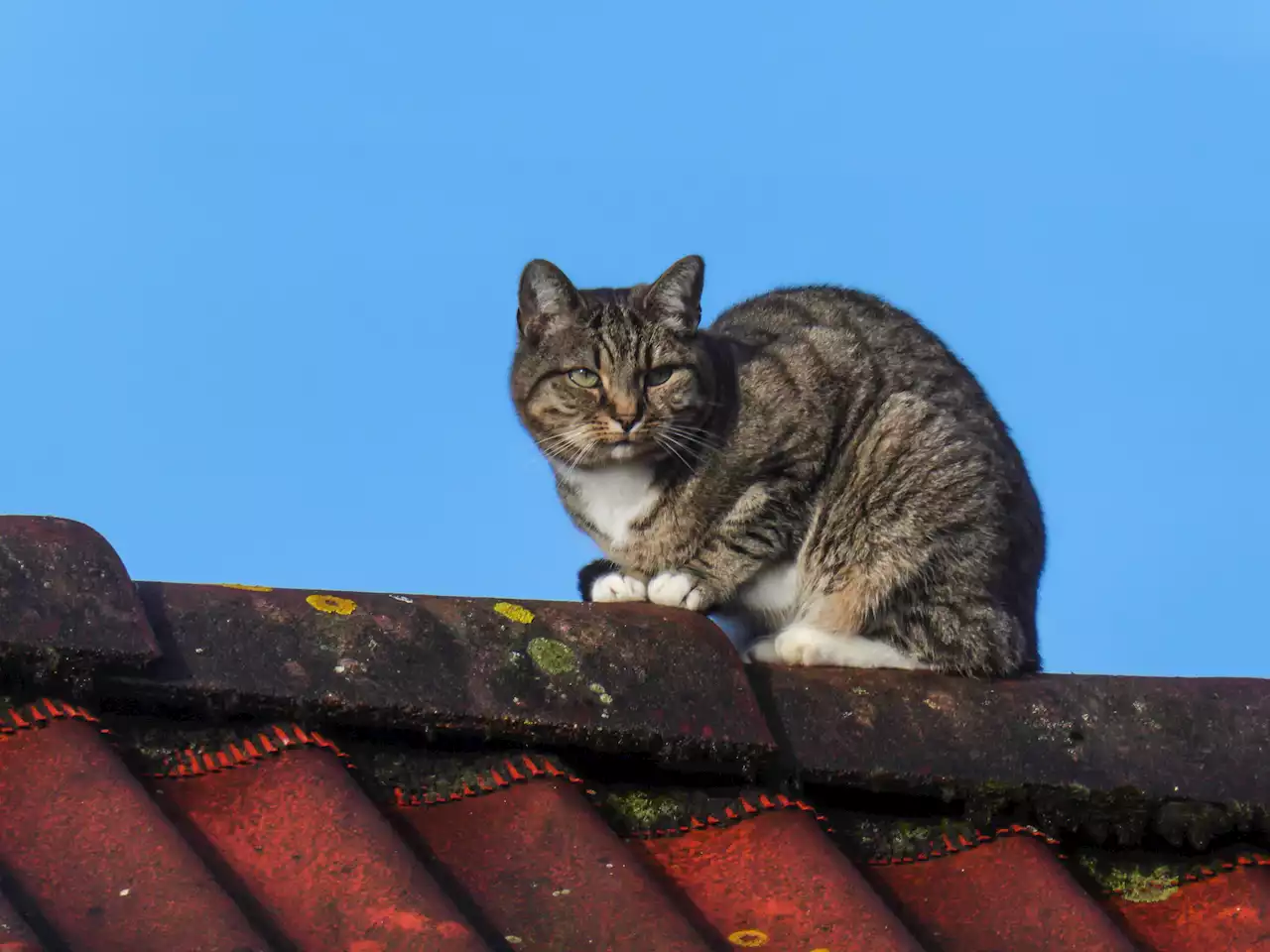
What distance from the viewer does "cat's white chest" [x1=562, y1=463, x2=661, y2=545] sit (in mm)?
4367

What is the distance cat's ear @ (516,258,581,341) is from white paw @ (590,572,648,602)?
35.9 inches

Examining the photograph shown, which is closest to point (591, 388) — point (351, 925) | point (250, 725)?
point (250, 725)

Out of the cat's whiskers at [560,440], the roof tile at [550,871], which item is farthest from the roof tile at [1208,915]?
the cat's whiskers at [560,440]

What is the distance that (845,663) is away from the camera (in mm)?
3771

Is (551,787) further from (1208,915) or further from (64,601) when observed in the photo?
(1208,915)

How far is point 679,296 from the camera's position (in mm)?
4504

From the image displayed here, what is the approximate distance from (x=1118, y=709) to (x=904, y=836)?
0.57 metres

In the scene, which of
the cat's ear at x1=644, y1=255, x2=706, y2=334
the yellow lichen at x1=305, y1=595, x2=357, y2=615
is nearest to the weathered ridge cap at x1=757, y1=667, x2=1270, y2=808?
the yellow lichen at x1=305, y1=595, x2=357, y2=615

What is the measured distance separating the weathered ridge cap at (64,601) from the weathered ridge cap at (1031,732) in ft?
3.65

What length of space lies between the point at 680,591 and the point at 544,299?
44.8 inches

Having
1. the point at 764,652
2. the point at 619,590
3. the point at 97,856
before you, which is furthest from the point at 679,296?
the point at 97,856

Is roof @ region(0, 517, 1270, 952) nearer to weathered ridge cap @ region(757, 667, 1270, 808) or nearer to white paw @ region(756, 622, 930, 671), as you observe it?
weathered ridge cap @ region(757, 667, 1270, 808)

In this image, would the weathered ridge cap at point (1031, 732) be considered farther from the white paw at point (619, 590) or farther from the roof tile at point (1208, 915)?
the white paw at point (619, 590)

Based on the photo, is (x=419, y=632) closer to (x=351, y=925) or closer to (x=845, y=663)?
(x=351, y=925)
